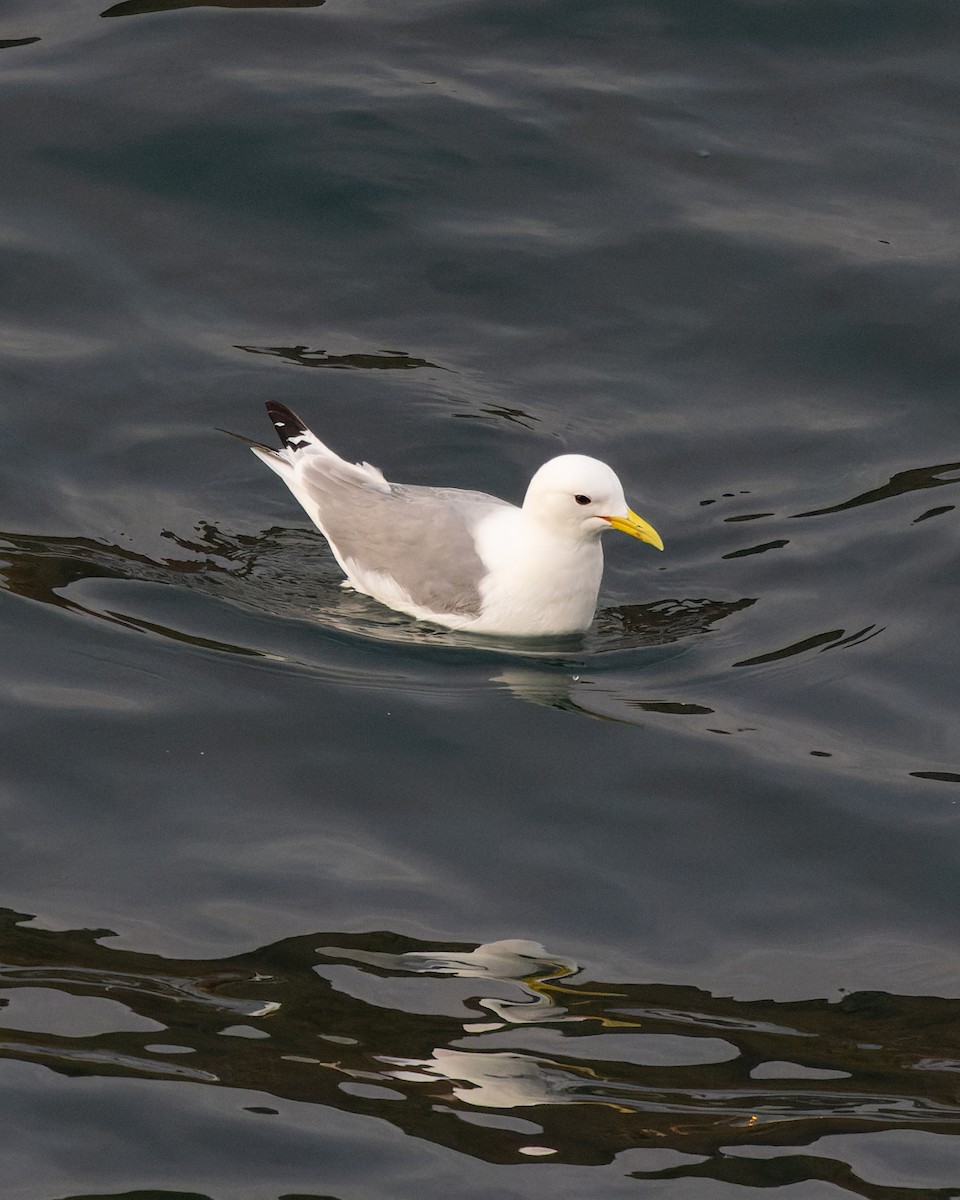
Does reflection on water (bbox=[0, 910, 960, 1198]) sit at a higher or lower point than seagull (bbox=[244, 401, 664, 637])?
lower

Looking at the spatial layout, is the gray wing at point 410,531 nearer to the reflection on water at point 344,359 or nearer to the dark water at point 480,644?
the dark water at point 480,644

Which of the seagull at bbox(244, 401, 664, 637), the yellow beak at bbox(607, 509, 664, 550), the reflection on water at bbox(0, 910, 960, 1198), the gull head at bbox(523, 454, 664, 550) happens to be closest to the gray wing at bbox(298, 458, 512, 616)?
the seagull at bbox(244, 401, 664, 637)

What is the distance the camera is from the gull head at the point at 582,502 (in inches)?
317

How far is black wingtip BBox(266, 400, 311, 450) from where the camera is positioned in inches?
369

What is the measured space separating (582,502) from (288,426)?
200 centimetres

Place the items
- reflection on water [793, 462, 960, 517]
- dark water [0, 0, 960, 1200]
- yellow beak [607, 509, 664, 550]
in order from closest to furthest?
dark water [0, 0, 960, 1200] < yellow beak [607, 509, 664, 550] < reflection on water [793, 462, 960, 517]

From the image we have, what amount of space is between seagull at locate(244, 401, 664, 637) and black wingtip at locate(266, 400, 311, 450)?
28 centimetres

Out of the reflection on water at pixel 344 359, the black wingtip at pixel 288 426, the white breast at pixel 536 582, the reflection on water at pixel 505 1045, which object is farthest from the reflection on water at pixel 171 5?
the reflection on water at pixel 505 1045

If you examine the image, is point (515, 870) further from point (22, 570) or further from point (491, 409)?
point (491, 409)

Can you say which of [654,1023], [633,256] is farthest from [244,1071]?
[633,256]

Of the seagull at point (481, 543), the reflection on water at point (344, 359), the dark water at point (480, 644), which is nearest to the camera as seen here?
the dark water at point (480, 644)

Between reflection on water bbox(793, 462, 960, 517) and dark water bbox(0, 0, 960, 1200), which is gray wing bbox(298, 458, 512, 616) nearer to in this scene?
dark water bbox(0, 0, 960, 1200)

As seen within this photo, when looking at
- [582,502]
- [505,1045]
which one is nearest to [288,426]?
[582,502]

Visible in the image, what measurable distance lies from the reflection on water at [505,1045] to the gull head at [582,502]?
2494 mm
